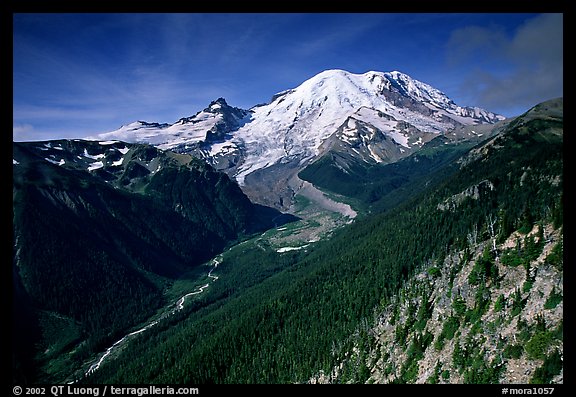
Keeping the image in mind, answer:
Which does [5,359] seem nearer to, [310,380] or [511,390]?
[511,390]

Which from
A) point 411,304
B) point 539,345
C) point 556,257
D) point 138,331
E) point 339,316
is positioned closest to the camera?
point 539,345

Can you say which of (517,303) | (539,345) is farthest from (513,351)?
(517,303)

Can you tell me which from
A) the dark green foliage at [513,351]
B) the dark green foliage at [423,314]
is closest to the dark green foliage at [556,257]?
the dark green foliage at [513,351]

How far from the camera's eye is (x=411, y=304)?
48438 millimetres

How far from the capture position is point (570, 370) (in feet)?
29.3

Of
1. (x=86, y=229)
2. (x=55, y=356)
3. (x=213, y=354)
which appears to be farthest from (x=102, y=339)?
(x=86, y=229)

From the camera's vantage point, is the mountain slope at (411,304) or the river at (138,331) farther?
the river at (138,331)

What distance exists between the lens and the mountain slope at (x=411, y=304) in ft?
111

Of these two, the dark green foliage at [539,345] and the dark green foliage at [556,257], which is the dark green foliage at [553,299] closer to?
the dark green foliage at [556,257]

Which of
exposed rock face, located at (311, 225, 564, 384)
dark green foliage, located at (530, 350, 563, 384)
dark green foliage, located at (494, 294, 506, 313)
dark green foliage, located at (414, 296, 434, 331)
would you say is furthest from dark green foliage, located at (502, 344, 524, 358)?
dark green foliage, located at (414, 296, 434, 331)

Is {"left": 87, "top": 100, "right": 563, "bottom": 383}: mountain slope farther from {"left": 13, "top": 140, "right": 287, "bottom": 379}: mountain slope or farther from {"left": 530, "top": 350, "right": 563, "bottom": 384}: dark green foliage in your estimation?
{"left": 13, "top": 140, "right": 287, "bottom": 379}: mountain slope

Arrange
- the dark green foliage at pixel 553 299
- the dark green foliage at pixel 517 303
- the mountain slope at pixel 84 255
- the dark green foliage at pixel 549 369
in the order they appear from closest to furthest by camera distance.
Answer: the dark green foliage at pixel 549 369
the dark green foliage at pixel 553 299
the dark green foliage at pixel 517 303
the mountain slope at pixel 84 255

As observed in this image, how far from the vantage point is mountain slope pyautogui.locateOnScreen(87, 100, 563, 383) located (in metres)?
33.7

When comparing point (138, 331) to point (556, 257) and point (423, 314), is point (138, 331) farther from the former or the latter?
point (556, 257)
